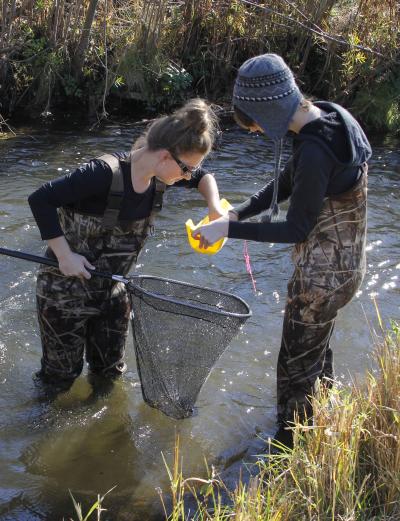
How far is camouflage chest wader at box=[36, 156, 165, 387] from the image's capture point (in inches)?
143

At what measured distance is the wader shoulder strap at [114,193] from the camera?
342 cm

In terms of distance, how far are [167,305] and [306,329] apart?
0.75 meters

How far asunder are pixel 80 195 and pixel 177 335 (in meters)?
0.85

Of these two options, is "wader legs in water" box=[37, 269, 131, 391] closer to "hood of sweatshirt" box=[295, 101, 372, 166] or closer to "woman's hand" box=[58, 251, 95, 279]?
"woman's hand" box=[58, 251, 95, 279]

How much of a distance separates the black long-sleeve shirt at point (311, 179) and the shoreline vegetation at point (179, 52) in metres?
7.39

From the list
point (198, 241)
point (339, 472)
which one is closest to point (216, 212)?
point (198, 241)

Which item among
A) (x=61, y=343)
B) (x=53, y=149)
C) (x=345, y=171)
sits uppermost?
(x=345, y=171)

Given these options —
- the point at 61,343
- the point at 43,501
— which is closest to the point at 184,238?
the point at 61,343

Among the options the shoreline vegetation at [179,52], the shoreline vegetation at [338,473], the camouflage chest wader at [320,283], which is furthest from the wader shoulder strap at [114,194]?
the shoreline vegetation at [179,52]

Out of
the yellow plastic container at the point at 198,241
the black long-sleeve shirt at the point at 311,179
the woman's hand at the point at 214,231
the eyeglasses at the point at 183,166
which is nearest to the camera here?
the black long-sleeve shirt at the point at 311,179

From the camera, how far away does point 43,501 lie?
3.49 metres

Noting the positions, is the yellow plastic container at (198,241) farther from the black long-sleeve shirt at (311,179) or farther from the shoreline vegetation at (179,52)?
the shoreline vegetation at (179,52)

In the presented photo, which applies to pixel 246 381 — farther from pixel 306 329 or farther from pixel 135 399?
pixel 306 329

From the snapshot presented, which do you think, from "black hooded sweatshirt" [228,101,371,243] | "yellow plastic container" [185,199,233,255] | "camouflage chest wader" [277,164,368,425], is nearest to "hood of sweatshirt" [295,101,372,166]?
"black hooded sweatshirt" [228,101,371,243]
